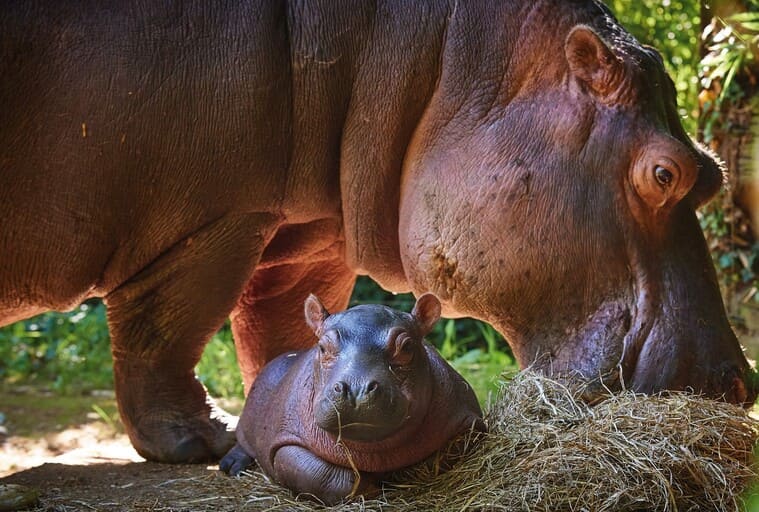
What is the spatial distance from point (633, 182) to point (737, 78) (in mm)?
2240

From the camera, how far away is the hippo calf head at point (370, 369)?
279 cm

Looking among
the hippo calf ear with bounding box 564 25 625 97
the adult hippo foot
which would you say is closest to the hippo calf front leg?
the adult hippo foot

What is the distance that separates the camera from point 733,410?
333cm

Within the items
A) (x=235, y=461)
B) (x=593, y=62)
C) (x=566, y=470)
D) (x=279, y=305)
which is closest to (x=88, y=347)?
(x=279, y=305)

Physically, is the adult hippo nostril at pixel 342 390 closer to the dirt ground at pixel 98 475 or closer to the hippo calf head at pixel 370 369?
the hippo calf head at pixel 370 369

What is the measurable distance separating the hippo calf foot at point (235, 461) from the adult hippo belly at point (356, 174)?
0.84 feet

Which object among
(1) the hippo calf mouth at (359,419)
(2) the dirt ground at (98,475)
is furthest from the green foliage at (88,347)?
(1) the hippo calf mouth at (359,419)

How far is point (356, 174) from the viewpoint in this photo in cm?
396

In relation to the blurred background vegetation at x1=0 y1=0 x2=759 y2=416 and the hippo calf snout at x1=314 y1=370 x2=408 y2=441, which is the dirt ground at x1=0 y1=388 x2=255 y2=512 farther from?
the blurred background vegetation at x1=0 y1=0 x2=759 y2=416

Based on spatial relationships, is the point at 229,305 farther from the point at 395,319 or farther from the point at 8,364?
the point at 8,364

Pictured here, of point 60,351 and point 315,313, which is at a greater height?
point 315,313

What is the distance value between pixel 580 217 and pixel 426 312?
0.72 m

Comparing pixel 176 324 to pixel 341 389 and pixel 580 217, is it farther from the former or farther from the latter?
pixel 580 217

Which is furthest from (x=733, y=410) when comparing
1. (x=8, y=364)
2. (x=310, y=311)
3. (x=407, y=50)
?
(x=8, y=364)
